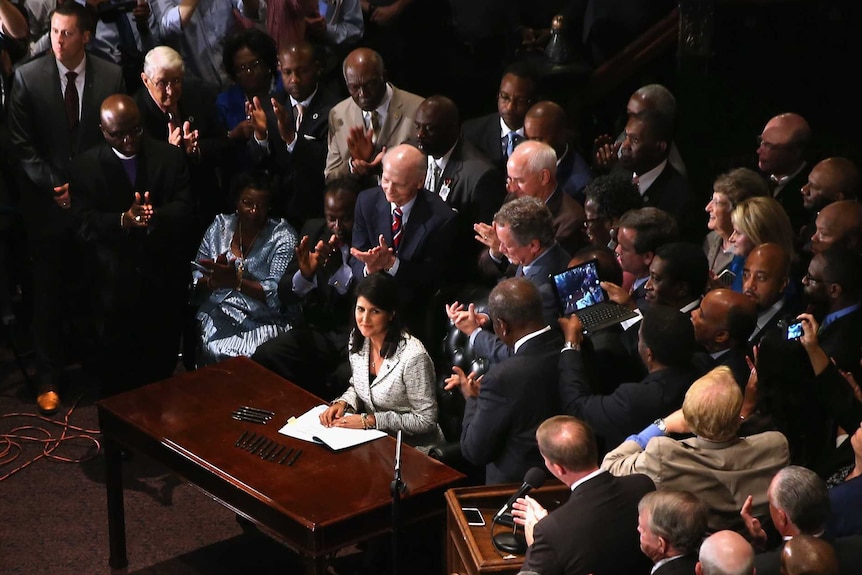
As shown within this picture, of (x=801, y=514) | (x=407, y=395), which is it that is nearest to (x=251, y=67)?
(x=407, y=395)

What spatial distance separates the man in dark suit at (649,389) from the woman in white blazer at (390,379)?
835mm

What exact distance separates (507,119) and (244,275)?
1.59 metres

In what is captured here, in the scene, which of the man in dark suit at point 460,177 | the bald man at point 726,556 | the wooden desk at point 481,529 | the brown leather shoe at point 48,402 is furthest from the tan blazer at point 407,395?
the brown leather shoe at point 48,402

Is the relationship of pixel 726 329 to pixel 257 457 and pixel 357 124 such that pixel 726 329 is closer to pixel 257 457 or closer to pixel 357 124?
pixel 257 457

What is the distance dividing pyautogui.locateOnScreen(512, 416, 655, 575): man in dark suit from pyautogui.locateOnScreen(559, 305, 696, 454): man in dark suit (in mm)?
382

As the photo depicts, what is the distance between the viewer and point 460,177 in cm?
613

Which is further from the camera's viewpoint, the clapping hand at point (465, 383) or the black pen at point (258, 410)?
the black pen at point (258, 410)

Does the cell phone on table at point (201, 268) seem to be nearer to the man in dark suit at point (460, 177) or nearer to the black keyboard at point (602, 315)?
the man in dark suit at point (460, 177)

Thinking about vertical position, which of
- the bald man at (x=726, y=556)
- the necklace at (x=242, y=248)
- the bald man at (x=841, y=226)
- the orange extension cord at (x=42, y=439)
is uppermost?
the bald man at (x=841, y=226)

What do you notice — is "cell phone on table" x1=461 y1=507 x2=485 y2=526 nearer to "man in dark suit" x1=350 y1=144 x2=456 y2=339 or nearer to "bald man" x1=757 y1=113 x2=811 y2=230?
"man in dark suit" x1=350 y1=144 x2=456 y2=339

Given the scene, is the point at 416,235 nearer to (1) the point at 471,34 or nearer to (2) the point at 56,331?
(1) the point at 471,34

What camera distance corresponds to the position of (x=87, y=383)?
23.2 feet

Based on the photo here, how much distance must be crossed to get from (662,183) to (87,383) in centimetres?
348

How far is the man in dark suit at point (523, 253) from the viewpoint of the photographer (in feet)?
16.7
